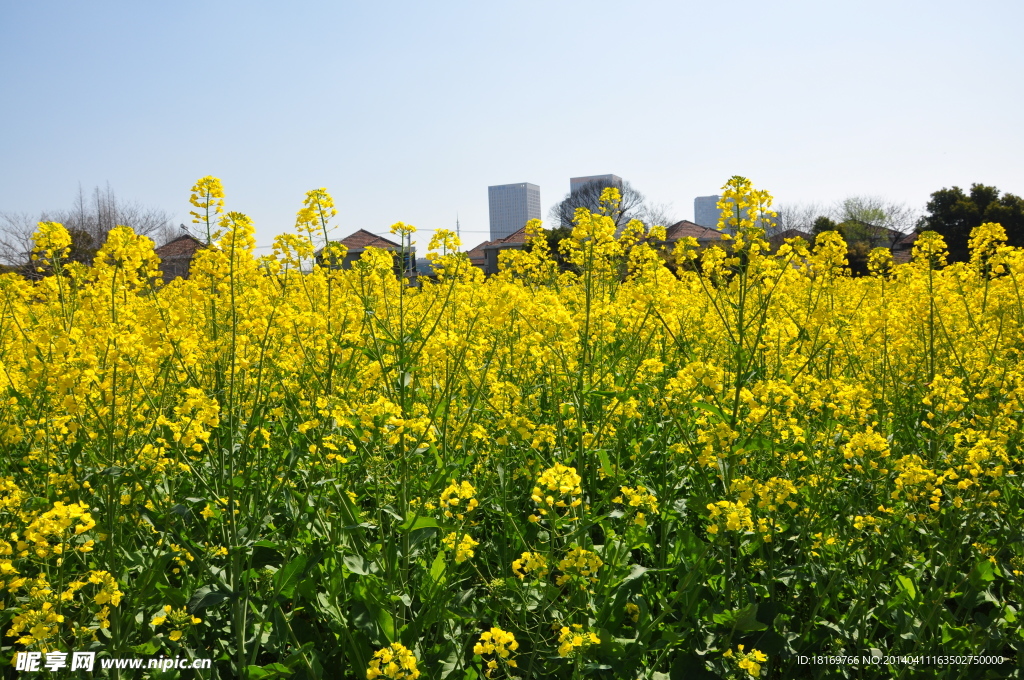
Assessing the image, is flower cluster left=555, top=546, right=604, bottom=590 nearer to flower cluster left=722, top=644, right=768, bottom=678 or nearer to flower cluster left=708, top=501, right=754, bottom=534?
flower cluster left=708, top=501, right=754, bottom=534

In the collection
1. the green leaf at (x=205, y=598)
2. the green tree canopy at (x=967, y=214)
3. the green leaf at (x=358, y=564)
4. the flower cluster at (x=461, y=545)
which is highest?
the green tree canopy at (x=967, y=214)

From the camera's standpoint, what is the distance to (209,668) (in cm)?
210

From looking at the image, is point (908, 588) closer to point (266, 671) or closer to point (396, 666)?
point (396, 666)

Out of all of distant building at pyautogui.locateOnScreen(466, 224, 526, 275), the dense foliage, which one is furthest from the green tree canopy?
the dense foliage

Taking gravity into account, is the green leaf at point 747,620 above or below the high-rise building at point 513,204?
below

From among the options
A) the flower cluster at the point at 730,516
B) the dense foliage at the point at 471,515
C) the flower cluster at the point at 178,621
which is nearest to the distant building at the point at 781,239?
the dense foliage at the point at 471,515

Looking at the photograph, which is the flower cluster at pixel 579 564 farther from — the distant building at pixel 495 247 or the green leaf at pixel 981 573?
the distant building at pixel 495 247

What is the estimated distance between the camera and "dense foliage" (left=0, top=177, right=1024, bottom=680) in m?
2.07

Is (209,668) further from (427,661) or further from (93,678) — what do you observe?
(427,661)

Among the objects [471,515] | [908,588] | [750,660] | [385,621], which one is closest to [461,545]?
[385,621]

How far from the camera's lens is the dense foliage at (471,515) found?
2070 mm

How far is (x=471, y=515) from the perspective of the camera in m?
2.63

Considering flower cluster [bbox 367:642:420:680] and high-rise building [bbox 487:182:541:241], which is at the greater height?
high-rise building [bbox 487:182:541:241]

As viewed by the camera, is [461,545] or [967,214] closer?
[461,545]
